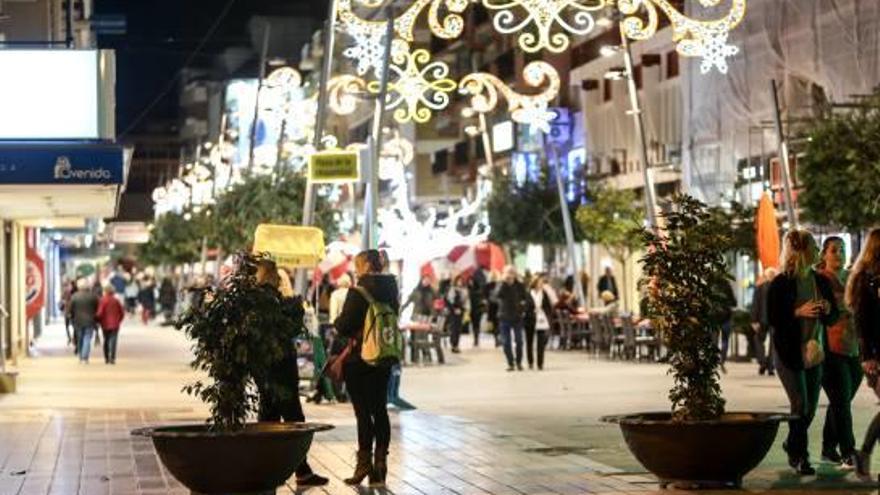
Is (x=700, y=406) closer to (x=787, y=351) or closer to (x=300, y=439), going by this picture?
(x=787, y=351)

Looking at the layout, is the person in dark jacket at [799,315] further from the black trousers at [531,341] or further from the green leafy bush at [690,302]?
the black trousers at [531,341]

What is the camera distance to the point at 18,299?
4206 cm

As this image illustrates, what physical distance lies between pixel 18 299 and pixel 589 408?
19.5 m

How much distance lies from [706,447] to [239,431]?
10.6 ft

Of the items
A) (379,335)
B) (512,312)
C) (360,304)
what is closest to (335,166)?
(512,312)

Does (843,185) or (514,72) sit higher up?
(514,72)

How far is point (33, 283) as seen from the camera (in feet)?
147

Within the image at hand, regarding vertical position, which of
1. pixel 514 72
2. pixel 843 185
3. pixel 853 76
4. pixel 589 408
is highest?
pixel 514 72

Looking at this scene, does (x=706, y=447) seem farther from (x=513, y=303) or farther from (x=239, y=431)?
(x=513, y=303)

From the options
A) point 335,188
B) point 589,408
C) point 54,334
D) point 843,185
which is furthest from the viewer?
point 54,334

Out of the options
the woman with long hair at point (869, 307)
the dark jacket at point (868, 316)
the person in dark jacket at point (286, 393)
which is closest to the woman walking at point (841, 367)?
the woman with long hair at point (869, 307)

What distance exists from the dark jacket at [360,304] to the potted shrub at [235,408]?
5.12ft

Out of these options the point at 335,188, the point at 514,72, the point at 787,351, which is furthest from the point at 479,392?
the point at 514,72

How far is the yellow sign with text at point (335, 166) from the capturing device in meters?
28.0
